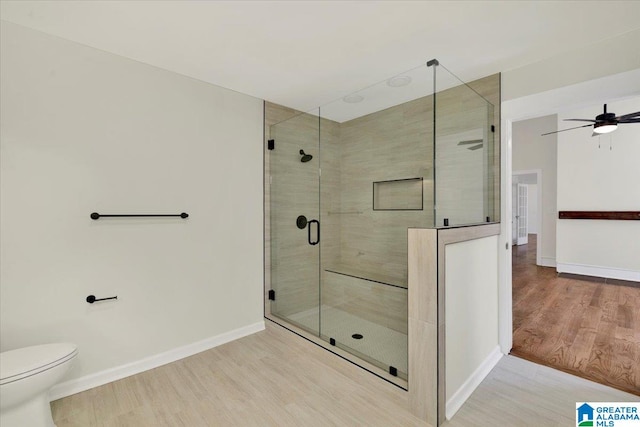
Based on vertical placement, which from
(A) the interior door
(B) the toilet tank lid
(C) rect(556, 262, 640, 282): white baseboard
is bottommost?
(C) rect(556, 262, 640, 282): white baseboard

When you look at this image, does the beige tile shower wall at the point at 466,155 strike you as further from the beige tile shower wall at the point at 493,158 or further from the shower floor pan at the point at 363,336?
the shower floor pan at the point at 363,336

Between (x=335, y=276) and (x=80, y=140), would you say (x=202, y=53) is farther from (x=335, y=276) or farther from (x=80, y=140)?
(x=335, y=276)

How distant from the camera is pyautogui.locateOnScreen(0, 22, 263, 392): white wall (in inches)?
68.4

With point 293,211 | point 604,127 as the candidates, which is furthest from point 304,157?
point 604,127

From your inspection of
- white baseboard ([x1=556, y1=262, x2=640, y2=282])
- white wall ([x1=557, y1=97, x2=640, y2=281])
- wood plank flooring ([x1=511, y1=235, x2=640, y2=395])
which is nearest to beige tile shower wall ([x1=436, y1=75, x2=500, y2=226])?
wood plank flooring ([x1=511, y1=235, x2=640, y2=395])

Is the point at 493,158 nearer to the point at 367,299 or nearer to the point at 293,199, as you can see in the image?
the point at 367,299

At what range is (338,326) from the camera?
2.75 meters

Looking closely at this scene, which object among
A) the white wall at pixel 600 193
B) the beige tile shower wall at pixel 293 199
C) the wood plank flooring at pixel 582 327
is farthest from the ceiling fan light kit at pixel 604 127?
the beige tile shower wall at pixel 293 199

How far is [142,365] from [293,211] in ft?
5.99

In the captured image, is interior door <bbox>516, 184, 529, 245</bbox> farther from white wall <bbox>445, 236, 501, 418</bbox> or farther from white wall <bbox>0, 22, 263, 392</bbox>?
white wall <bbox>0, 22, 263, 392</bbox>

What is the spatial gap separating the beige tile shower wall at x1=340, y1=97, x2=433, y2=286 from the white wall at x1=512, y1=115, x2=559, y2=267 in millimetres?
4663

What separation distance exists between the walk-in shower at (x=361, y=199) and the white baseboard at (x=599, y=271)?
4.18 m

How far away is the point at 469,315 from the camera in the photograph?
6.35ft

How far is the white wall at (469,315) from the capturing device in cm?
171
